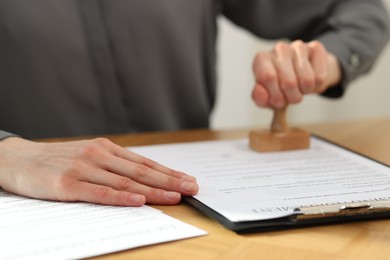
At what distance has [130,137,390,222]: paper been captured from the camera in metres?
0.69

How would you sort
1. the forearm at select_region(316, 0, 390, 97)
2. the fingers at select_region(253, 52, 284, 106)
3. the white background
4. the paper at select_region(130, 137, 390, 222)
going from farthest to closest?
the white background → the forearm at select_region(316, 0, 390, 97) → the fingers at select_region(253, 52, 284, 106) → the paper at select_region(130, 137, 390, 222)

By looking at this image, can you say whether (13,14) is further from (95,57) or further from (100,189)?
(100,189)

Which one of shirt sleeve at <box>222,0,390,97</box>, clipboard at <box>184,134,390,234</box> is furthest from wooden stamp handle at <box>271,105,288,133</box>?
clipboard at <box>184,134,390,234</box>

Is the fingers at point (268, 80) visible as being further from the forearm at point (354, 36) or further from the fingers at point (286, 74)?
the forearm at point (354, 36)

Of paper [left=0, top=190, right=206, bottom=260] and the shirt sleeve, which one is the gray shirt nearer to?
the shirt sleeve

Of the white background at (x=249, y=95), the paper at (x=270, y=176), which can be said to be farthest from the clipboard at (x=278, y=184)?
the white background at (x=249, y=95)

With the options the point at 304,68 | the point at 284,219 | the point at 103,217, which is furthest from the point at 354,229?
the point at 304,68

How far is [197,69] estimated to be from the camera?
1399mm

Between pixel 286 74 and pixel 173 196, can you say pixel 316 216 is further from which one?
pixel 286 74

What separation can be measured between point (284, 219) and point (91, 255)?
0.62ft

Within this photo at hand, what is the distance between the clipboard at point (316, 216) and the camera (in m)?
0.64

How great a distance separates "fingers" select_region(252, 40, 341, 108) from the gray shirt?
0.16 meters

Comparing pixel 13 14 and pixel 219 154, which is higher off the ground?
pixel 13 14

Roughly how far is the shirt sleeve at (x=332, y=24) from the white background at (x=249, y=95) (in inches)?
27.6
